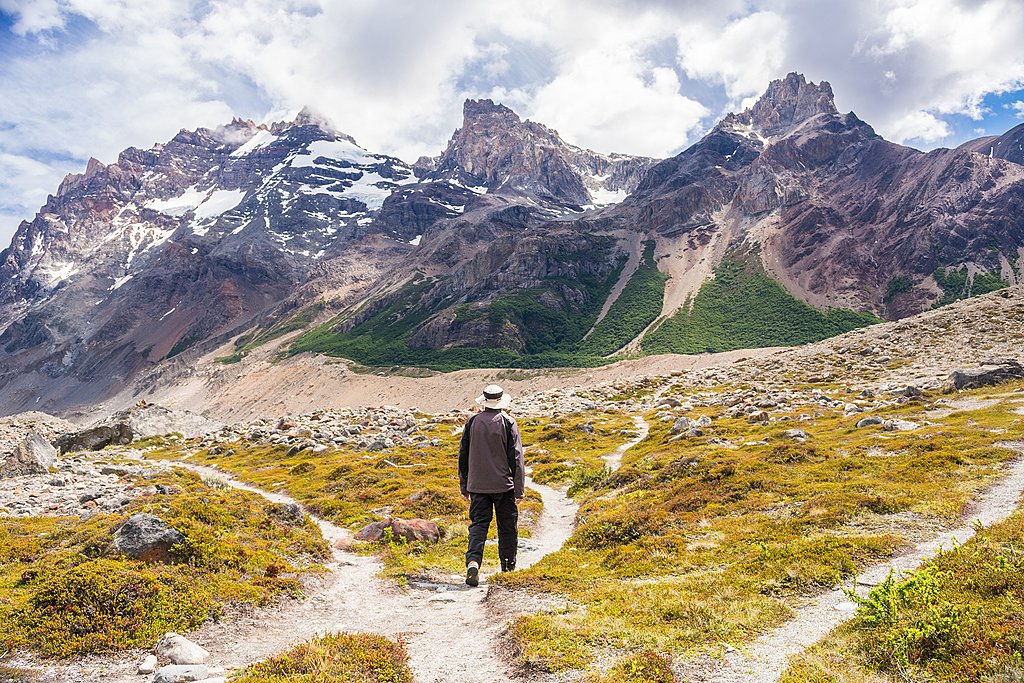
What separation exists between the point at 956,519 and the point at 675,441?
2446cm

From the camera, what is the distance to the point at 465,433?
510 inches

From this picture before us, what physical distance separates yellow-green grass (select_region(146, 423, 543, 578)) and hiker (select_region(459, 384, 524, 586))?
7.86 feet

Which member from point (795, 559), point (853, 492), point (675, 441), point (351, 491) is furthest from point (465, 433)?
point (675, 441)

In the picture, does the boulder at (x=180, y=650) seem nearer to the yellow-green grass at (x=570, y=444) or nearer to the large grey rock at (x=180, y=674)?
the large grey rock at (x=180, y=674)

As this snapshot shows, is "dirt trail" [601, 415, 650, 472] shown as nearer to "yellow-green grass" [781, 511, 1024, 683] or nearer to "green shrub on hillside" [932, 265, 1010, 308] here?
"yellow-green grass" [781, 511, 1024, 683]

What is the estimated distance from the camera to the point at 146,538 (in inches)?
460

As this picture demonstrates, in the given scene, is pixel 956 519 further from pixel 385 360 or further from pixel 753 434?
pixel 385 360

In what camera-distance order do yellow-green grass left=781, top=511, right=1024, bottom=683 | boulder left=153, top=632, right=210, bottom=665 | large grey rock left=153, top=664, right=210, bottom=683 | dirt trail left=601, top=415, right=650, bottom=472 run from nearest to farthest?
yellow-green grass left=781, top=511, right=1024, bottom=683
large grey rock left=153, top=664, right=210, bottom=683
boulder left=153, top=632, right=210, bottom=665
dirt trail left=601, top=415, right=650, bottom=472

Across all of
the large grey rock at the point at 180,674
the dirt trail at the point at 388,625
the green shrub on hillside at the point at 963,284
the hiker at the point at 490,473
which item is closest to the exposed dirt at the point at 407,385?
the green shrub on hillside at the point at 963,284

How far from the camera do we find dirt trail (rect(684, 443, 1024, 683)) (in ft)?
21.4

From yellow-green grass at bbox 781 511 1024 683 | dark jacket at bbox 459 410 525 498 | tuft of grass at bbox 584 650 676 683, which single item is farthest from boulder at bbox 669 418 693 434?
tuft of grass at bbox 584 650 676 683

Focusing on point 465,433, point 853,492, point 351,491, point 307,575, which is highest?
point 465,433

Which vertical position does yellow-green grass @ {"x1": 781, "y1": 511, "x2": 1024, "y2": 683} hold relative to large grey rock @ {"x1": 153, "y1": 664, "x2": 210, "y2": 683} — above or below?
above

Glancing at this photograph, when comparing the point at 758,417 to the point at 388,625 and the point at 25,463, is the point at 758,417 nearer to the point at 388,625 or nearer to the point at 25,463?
the point at 388,625
